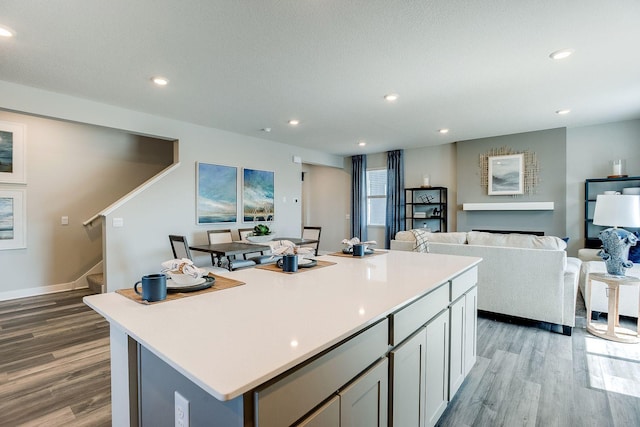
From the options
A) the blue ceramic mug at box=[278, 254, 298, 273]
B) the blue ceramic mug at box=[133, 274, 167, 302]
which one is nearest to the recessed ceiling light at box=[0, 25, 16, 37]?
the blue ceramic mug at box=[133, 274, 167, 302]

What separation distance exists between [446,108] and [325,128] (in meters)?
1.94

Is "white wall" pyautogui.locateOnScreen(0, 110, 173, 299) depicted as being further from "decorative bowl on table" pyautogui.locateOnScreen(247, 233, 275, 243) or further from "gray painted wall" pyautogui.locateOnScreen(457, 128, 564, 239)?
"gray painted wall" pyautogui.locateOnScreen(457, 128, 564, 239)

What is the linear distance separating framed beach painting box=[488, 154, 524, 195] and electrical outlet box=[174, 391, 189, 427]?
6.48 meters

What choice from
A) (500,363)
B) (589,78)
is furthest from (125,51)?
(589,78)

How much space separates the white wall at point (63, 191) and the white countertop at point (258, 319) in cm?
470

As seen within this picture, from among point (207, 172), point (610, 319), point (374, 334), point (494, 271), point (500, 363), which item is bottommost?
point (500, 363)

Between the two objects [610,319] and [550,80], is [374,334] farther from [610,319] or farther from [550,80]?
[550,80]

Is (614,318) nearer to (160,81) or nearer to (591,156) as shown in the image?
(591,156)

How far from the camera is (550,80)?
11.0ft

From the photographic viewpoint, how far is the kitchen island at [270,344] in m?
0.78

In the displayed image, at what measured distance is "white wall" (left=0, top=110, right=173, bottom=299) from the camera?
15.4 feet

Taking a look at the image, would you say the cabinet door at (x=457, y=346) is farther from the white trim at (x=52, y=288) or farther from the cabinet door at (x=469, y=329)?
the white trim at (x=52, y=288)

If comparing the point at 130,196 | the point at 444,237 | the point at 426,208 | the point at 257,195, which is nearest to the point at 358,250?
the point at 444,237

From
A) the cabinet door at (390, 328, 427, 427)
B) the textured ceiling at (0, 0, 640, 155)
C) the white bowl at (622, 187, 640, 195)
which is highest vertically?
the textured ceiling at (0, 0, 640, 155)
